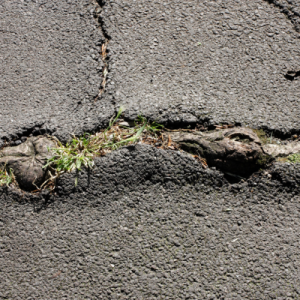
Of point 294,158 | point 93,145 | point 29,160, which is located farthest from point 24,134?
point 294,158

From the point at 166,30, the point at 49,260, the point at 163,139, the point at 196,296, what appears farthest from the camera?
the point at 166,30

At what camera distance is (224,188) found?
189 centimetres

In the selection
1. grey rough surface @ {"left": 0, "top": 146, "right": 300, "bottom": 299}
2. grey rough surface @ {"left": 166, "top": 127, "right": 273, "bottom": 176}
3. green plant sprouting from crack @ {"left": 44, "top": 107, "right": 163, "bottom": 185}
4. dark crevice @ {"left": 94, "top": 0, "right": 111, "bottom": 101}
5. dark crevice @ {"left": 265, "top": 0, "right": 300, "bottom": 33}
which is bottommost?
grey rough surface @ {"left": 0, "top": 146, "right": 300, "bottom": 299}

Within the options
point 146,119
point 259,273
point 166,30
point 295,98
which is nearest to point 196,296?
point 259,273

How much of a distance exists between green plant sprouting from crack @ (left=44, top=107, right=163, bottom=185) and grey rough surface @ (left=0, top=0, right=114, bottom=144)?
0.08 m

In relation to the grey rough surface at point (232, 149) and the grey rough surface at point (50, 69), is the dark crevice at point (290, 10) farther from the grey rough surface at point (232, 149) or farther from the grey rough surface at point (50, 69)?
the grey rough surface at point (50, 69)

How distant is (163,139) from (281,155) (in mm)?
732

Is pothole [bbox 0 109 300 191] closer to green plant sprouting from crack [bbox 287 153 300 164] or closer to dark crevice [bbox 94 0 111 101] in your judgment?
green plant sprouting from crack [bbox 287 153 300 164]

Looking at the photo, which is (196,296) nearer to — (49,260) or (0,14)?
(49,260)

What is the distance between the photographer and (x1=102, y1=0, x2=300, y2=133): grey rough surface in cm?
211

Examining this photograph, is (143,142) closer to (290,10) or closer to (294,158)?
(294,158)

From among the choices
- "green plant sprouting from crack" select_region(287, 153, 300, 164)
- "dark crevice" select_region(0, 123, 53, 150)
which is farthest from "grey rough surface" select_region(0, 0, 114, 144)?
"green plant sprouting from crack" select_region(287, 153, 300, 164)

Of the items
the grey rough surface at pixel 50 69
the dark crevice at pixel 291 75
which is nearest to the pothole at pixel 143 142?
the grey rough surface at pixel 50 69

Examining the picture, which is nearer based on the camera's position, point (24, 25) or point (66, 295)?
point (66, 295)
